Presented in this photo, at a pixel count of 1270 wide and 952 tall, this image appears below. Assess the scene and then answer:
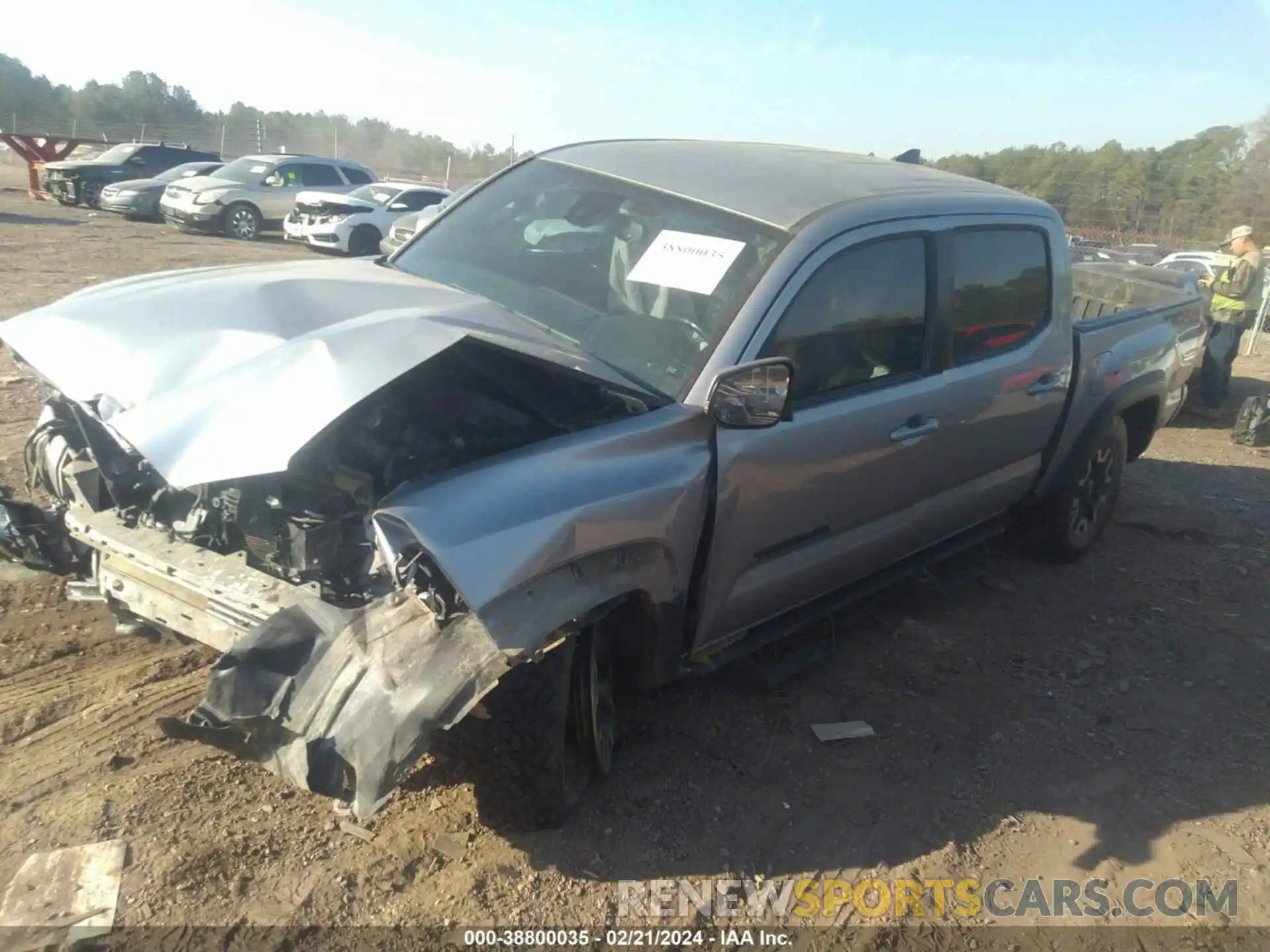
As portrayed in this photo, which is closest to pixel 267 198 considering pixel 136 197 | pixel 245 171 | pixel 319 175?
pixel 245 171

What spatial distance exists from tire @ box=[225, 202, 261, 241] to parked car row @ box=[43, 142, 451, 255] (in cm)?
2

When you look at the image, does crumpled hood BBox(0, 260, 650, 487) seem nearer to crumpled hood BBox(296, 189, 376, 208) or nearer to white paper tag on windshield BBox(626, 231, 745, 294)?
white paper tag on windshield BBox(626, 231, 745, 294)

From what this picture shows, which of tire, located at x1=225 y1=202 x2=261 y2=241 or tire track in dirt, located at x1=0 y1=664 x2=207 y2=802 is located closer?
tire track in dirt, located at x1=0 y1=664 x2=207 y2=802

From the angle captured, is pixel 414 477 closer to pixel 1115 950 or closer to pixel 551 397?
pixel 551 397

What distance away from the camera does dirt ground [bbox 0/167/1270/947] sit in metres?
2.77

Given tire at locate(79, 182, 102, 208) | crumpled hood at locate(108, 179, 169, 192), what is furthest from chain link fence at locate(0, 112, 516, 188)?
crumpled hood at locate(108, 179, 169, 192)

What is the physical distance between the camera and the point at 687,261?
341cm

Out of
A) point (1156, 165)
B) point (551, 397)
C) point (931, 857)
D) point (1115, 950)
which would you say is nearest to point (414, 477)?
point (551, 397)

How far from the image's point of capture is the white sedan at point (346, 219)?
17.3m

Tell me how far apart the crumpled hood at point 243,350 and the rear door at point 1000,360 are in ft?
5.54

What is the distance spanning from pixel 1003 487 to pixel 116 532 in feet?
12.1

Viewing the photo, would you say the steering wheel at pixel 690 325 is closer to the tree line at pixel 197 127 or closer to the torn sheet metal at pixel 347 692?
the torn sheet metal at pixel 347 692

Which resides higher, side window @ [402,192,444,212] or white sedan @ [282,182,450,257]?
side window @ [402,192,444,212]

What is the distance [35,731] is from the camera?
3209 millimetres
